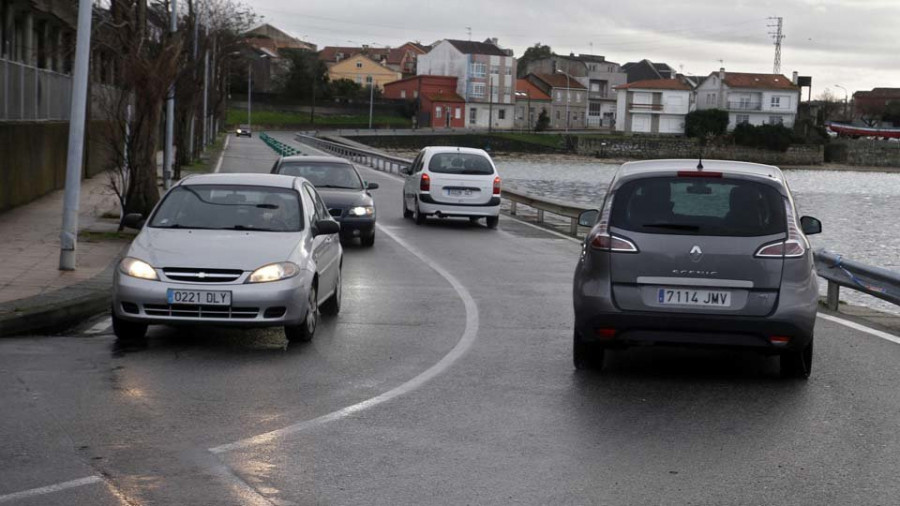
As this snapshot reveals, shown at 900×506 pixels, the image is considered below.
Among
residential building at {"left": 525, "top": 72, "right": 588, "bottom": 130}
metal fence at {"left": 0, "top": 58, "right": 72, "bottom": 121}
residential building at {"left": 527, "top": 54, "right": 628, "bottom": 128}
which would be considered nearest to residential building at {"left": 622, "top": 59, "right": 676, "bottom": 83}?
residential building at {"left": 527, "top": 54, "right": 628, "bottom": 128}

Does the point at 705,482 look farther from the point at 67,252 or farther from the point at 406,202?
the point at 406,202

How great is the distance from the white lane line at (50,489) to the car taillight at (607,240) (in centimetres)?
431

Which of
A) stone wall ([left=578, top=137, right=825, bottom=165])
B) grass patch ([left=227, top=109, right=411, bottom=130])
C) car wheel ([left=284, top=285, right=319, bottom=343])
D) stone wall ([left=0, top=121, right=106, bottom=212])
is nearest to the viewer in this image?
car wheel ([left=284, top=285, right=319, bottom=343])

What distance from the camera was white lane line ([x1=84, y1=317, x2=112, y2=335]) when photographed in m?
11.4

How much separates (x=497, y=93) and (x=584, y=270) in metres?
148

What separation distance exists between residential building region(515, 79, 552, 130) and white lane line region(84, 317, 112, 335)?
481 feet

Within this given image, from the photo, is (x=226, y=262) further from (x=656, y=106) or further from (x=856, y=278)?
(x=656, y=106)

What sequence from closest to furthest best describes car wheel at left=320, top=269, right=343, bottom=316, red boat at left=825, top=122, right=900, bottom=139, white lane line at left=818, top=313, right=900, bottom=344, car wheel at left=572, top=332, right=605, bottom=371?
car wheel at left=572, top=332, right=605, bottom=371, white lane line at left=818, top=313, right=900, bottom=344, car wheel at left=320, top=269, right=343, bottom=316, red boat at left=825, top=122, right=900, bottom=139

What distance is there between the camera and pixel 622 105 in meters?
154

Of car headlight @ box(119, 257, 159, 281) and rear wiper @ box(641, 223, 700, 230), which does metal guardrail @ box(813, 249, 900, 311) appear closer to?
rear wiper @ box(641, 223, 700, 230)

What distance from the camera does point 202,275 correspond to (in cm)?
1029

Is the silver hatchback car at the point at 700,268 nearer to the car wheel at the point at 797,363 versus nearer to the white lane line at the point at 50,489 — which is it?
the car wheel at the point at 797,363

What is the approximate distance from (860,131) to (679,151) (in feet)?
83.5

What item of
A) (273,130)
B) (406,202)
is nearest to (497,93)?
(273,130)
